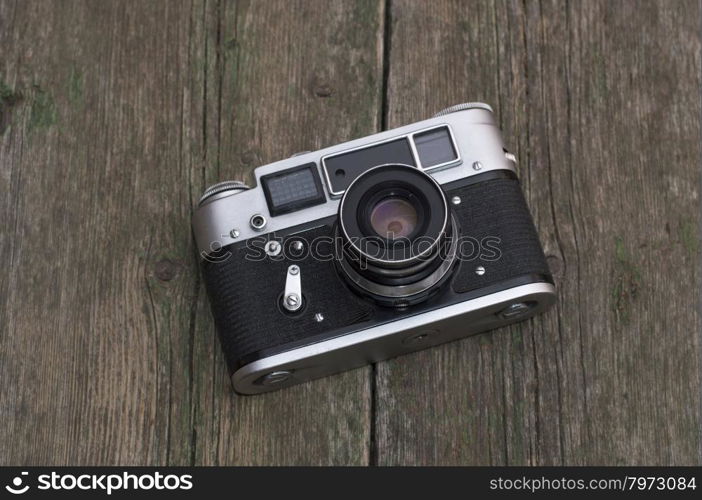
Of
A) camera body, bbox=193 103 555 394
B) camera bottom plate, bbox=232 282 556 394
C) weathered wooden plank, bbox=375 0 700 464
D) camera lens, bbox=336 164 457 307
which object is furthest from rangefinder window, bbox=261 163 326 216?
weathered wooden plank, bbox=375 0 700 464

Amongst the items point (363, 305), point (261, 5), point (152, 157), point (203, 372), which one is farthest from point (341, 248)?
point (261, 5)

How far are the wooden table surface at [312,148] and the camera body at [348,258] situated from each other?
0.63 feet

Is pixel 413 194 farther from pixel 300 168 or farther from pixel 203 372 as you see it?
pixel 203 372

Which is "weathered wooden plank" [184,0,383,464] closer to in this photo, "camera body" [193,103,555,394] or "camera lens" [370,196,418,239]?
"camera body" [193,103,555,394]

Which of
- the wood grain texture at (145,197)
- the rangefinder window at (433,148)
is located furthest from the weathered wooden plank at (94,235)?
the rangefinder window at (433,148)

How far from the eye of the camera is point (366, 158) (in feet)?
7.33

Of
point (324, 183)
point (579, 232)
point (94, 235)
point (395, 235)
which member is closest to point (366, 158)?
point (324, 183)

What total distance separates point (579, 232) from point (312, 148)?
0.69 metres

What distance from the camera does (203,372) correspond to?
2.39 meters

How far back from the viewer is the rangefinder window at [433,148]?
2.23m

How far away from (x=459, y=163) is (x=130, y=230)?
32.6 inches

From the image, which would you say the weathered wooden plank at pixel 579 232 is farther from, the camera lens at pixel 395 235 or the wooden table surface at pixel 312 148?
the camera lens at pixel 395 235

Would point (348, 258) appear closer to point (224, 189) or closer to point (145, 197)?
point (224, 189)

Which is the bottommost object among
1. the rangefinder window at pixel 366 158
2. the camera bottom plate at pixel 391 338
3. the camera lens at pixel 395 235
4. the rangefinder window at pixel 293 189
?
the camera bottom plate at pixel 391 338
